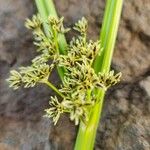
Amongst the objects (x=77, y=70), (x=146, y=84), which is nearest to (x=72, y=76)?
(x=77, y=70)

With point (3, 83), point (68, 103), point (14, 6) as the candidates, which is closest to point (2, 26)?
point (14, 6)

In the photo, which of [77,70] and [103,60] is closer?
[77,70]

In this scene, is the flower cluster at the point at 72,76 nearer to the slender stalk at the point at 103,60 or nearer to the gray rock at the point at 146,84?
the slender stalk at the point at 103,60

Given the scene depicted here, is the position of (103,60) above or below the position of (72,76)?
above

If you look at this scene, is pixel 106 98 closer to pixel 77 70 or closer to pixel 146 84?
pixel 146 84

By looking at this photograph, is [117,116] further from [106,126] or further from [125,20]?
[125,20]

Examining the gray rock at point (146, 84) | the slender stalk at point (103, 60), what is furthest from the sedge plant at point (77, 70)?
the gray rock at point (146, 84)

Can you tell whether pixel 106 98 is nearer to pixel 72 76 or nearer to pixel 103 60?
pixel 103 60
